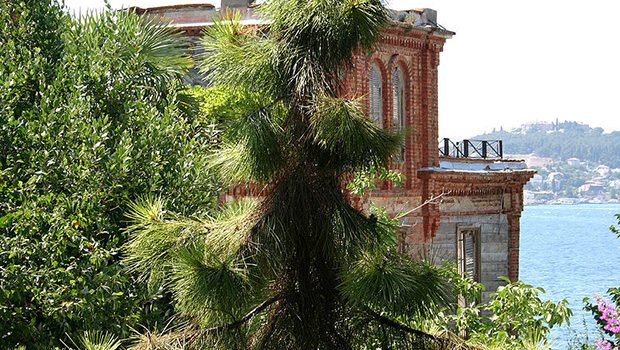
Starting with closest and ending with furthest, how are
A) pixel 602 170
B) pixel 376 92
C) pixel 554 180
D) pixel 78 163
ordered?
pixel 78 163 → pixel 376 92 → pixel 554 180 → pixel 602 170

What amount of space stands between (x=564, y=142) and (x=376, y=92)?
6169 inches

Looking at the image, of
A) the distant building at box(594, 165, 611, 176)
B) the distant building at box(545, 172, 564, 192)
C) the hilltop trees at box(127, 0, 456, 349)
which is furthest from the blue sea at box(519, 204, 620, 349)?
the hilltop trees at box(127, 0, 456, 349)

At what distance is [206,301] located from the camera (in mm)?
9086

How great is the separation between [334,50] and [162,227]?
6.61ft

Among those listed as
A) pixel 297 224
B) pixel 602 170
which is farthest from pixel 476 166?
pixel 602 170

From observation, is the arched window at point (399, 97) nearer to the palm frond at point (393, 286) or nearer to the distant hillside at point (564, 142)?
the palm frond at point (393, 286)

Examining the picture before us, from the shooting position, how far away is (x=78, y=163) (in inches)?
503

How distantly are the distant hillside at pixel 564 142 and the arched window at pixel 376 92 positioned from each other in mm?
143903

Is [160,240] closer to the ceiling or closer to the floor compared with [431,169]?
closer to the ceiling

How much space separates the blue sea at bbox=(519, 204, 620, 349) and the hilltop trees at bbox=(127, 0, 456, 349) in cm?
2164

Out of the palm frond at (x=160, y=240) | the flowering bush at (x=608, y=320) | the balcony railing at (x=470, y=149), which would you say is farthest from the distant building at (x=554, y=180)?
the palm frond at (x=160, y=240)

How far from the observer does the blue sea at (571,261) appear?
186 feet

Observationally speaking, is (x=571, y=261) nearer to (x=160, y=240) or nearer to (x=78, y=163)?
(x=78, y=163)

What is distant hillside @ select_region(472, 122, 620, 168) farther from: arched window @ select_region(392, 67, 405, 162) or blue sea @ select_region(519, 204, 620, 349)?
arched window @ select_region(392, 67, 405, 162)
